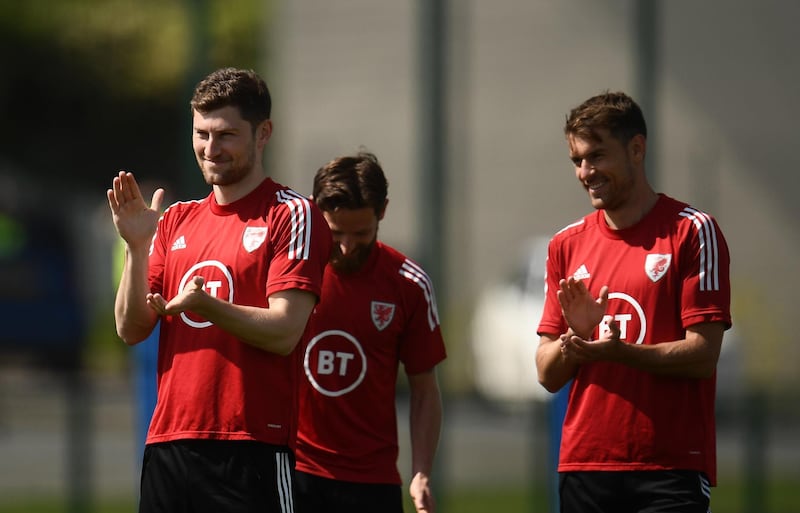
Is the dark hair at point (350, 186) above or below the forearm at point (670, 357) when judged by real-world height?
above

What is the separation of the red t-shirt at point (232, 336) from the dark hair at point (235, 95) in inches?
11.1

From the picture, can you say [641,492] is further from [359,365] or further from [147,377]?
[147,377]

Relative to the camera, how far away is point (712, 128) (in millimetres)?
16734

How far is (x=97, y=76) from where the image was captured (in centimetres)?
3722

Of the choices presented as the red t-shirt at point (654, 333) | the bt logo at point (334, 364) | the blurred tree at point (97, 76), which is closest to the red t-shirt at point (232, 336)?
the bt logo at point (334, 364)

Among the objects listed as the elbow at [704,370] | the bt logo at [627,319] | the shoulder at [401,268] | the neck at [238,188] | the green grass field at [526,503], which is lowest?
the green grass field at [526,503]

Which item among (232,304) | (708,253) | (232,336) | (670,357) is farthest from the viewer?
(708,253)

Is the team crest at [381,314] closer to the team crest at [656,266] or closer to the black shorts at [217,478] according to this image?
the black shorts at [217,478]

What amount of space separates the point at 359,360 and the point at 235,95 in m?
1.31

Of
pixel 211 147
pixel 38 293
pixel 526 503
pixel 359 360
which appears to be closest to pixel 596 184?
pixel 359 360

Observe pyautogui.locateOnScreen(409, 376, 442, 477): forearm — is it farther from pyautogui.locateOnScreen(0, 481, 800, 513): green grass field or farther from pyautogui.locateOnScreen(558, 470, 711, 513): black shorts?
pyautogui.locateOnScreen(0, 481, 800, 513): green grass field

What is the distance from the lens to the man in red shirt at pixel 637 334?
16.8 ft

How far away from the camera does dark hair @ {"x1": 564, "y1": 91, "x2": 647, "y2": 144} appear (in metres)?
5.20

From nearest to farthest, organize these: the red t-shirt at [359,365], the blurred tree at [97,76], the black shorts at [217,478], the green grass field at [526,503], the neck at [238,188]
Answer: the black shorts at [217,478]
the neck at [238,188]
the red t-shirt at [359,365]
the green grass field at [526,503]
the blurred tree at [97,76]
